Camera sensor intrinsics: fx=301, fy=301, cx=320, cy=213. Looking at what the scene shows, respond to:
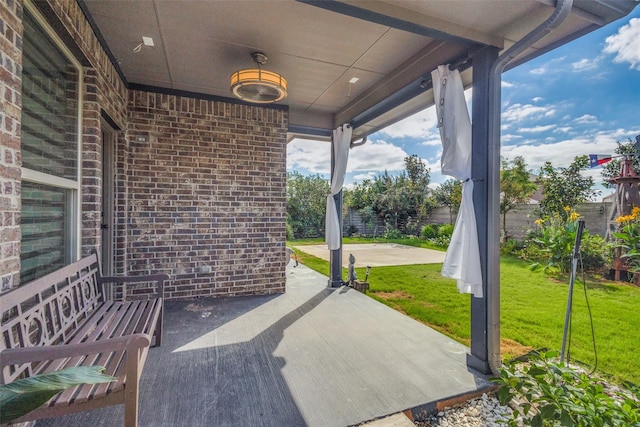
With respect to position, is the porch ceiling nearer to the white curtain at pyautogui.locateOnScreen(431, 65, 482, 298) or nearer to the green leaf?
the white curtain at pyautogui.locateOnScreen(431, 65, 482, 298)

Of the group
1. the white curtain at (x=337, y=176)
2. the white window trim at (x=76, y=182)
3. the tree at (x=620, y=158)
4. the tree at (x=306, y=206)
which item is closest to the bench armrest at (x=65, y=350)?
the white window trim at (x=76, y=182)

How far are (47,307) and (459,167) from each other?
9.86 ft

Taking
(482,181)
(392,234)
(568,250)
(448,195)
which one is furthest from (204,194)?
(448,195)

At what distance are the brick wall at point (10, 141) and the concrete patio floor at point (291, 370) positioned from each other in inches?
40.7

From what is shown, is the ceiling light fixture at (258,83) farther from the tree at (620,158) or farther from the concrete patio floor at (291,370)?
the tree at (620,158)

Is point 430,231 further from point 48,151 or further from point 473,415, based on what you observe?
point 48,151

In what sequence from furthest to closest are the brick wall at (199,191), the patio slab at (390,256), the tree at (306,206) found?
the tree at (306,206)
the patio slab at (390,256)
the brick wall at (199,191)

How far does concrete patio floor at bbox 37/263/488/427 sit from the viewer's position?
6.01 ft

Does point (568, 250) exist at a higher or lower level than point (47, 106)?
lower

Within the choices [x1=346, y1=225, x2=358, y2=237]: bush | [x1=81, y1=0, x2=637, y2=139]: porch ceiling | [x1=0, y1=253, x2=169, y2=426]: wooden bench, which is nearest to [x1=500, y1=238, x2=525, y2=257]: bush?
[x1=81, y1=0, x2=637, y2=139]: porch ceiling

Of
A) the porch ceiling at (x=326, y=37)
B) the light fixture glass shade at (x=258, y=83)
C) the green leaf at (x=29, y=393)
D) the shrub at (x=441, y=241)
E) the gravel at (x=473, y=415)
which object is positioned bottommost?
the gravel at (x=473, y=415)

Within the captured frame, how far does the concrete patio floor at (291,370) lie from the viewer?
1.83 m

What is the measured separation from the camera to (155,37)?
108 inches

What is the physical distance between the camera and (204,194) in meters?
4.14
